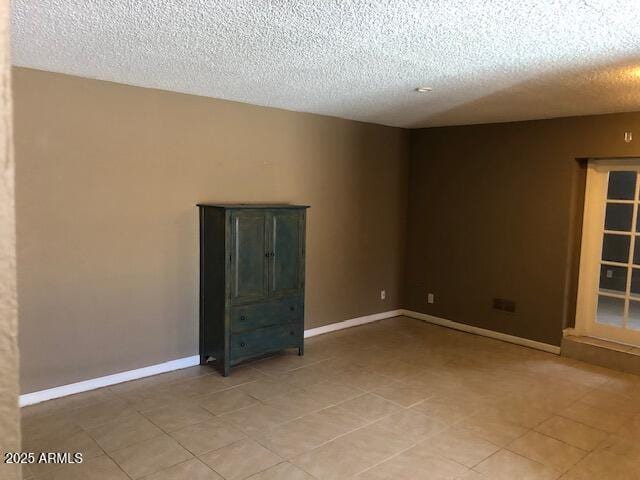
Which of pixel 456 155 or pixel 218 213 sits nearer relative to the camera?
pixel 218 213

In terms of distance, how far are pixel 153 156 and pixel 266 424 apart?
215cm

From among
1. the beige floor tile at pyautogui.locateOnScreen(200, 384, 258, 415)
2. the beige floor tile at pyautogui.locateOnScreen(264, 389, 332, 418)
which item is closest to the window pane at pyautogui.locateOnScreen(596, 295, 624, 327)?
the beige floor tile at pyautogui.locateOnScreen(264, 389, 332, 418)

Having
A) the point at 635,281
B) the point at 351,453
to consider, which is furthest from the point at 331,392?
the point at 635,281

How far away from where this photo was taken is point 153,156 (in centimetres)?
403

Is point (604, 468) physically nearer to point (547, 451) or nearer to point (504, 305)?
point (547, 451)

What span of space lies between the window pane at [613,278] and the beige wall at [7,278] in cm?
528

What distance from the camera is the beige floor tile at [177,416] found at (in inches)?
131

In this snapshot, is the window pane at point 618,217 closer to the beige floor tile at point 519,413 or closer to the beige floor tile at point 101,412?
the beige floor tile at point 519,413

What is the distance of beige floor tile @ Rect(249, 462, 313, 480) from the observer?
2.78 metres

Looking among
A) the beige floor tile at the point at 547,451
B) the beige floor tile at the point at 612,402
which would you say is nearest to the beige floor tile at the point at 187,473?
the beige floor tile at the point at 547,451

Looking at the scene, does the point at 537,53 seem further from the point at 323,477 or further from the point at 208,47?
the point at 323,477

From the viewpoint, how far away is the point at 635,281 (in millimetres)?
4711

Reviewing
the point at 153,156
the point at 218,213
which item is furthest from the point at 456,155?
the point at 153,156

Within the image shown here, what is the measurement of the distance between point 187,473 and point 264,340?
1707 millimetres
